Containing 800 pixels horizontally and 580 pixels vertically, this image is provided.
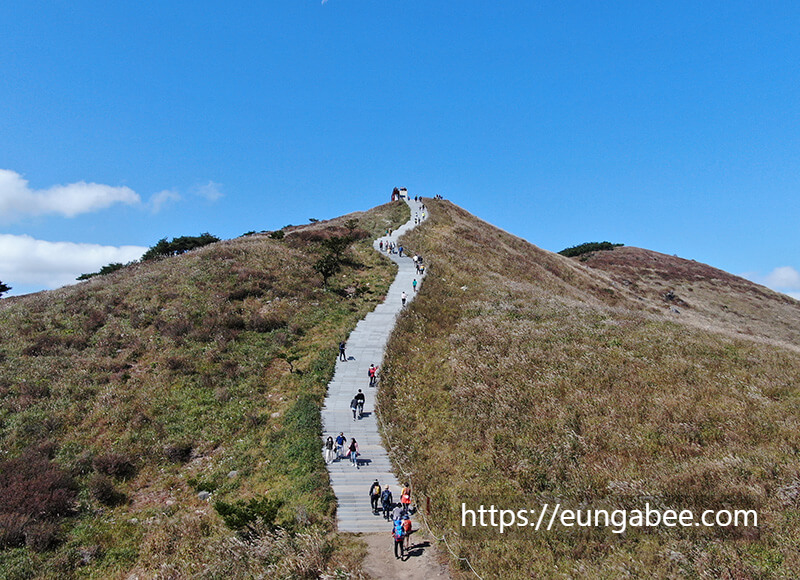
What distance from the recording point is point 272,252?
140 feet

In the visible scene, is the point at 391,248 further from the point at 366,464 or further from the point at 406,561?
the point at 406,561

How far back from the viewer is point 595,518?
11.7m

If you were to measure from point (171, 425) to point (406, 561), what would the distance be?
1304cm

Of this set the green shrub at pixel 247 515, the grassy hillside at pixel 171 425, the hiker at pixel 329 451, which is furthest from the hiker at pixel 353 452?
the green shrub at pixel 247 515

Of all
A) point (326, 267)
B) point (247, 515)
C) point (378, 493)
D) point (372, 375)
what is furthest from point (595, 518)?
point (326, 267)

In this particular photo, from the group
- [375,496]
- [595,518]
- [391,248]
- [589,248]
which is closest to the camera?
[595,518]

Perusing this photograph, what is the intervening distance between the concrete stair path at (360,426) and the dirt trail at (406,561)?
785mm

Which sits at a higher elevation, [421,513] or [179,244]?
[179,244]

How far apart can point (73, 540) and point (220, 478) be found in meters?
4.44

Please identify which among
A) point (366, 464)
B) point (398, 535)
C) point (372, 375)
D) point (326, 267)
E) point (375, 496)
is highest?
point (326, 267)

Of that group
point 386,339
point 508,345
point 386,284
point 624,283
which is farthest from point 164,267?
point 624,283

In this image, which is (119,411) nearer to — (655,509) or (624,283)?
(655,509)

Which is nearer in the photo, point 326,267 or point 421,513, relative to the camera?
point 421,513

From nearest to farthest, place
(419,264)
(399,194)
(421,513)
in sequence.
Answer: (421,513) < (419,264) < (399,194)
